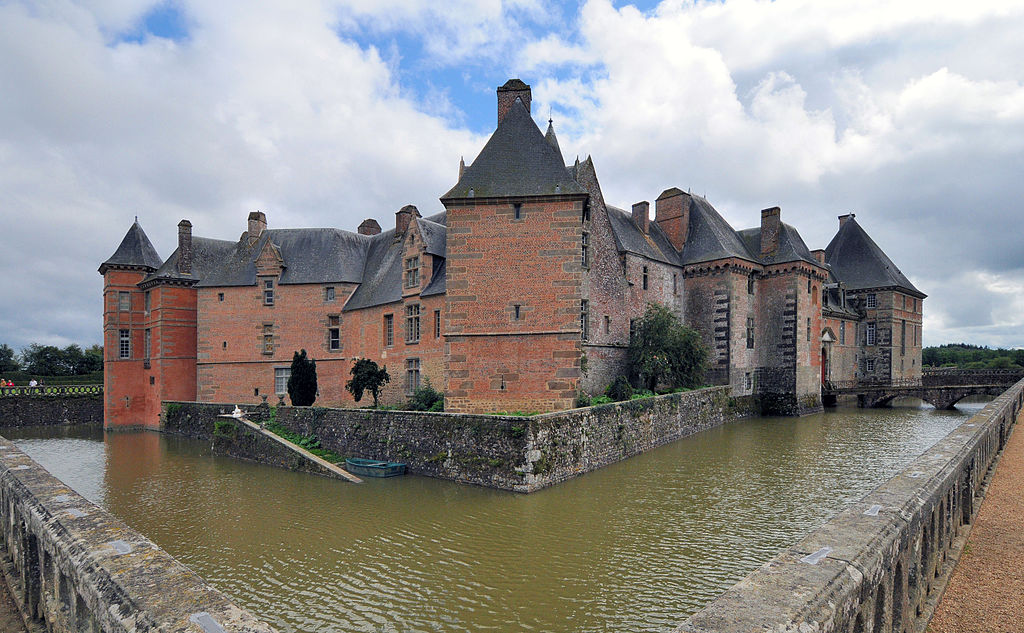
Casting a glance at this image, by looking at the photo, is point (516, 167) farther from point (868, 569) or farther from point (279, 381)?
point (279, 381)

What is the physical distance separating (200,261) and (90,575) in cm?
3215

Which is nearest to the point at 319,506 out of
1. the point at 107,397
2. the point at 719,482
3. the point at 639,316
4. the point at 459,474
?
the point at 459,474

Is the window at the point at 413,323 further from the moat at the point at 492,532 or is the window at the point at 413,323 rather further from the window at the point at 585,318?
the moat at the point at 492,532

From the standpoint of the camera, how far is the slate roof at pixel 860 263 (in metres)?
41.3

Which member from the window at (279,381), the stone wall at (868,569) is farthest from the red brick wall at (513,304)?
the window at (279,381)

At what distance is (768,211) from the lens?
33.6 m

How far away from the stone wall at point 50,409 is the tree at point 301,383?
66.2 ft

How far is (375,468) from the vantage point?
1702 cm

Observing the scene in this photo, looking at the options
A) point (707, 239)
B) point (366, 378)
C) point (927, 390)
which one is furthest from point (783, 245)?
point (366, 378)

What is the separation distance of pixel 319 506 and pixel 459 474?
3.82 meters

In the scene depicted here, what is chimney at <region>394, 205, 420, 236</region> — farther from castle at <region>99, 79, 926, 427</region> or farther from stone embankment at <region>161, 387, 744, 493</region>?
stone embankment at <region>161, 387, 744, 493</region>

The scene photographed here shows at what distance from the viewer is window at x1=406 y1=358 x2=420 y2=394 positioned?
81.1 feet

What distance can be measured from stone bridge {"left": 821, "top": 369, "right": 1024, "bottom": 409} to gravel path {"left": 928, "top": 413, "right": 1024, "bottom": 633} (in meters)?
28.8

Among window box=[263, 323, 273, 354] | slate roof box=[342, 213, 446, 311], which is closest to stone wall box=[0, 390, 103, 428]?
window box=[263, 323, 273, 354]
